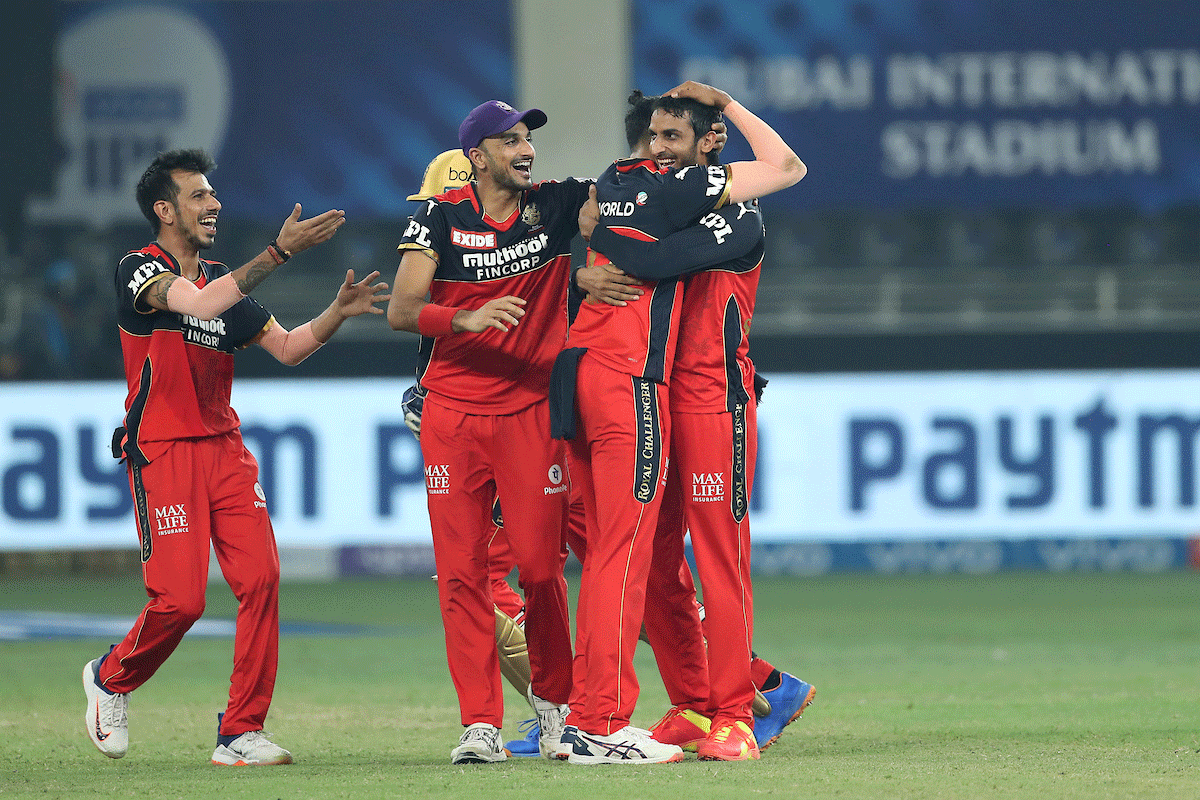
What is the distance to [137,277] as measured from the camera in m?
5.55

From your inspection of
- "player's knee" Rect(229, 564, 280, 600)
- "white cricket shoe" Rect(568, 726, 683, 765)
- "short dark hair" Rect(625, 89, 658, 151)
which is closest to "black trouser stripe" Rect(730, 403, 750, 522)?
"white cricket shoe" Rect(568, 726, 683, 765)

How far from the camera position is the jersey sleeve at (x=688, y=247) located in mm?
Answer: 5262

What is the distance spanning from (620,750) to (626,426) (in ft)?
3.50

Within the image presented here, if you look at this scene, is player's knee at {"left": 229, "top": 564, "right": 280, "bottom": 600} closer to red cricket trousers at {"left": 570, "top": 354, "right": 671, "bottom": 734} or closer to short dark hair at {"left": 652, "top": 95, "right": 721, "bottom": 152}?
red cricket trousers at {"left": 570, "top": 354, "right": 671, "bottom": 734}

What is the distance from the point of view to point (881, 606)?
11.8 meters

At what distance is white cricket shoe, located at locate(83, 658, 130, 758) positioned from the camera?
18.1ft

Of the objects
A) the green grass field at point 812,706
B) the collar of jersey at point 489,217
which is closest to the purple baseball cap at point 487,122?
the collar of jersey at point 489,217

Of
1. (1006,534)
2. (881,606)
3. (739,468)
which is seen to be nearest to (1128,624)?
(881,606)

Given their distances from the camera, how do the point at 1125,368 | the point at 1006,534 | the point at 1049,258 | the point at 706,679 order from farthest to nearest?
1. the point at 1049,258
2. the point at 1125,368
3. the point at 1006,534
4. the point at 706,679

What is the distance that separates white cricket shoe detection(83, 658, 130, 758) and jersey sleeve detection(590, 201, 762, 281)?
239cm

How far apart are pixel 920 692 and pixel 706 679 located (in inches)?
84.0

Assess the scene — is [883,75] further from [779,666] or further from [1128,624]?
[779,666]

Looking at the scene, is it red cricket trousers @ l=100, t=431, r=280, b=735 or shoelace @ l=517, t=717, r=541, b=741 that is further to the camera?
shoelace @ l=517, t=717, r=541, b=741

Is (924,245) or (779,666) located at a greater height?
(924,245)
